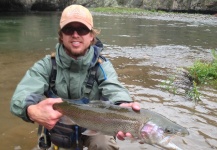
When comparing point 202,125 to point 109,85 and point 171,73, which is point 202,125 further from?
point 171,73

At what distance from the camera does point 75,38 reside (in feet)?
10.4

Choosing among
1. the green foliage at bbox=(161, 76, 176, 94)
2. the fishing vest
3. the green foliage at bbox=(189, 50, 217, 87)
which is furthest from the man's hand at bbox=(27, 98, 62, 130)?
the green foliage at bbox=(189, 50, 217, 87)

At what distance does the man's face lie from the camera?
3.17 metres

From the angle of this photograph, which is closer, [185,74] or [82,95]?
[82,95]

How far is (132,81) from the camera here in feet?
24.3

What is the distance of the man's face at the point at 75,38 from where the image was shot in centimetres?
317

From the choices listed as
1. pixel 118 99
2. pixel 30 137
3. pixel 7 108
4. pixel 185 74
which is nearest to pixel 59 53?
pixel 118 99

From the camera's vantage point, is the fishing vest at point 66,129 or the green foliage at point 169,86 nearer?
the fishing vest at point 66,129

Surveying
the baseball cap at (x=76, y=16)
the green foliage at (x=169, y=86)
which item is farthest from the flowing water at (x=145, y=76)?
the baseball cap at (x=76, y=16)

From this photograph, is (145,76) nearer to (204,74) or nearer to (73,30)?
(204,74)

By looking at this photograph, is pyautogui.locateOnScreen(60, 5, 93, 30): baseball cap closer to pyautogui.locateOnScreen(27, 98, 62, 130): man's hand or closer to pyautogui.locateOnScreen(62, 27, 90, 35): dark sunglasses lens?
pyautogui.locateOnScreen(62, 27, 90, 35): dark sunglasses lens

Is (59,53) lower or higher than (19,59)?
higher

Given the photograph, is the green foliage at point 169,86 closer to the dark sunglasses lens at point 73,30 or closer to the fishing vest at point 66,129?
A: the fishing vest at point 66,129

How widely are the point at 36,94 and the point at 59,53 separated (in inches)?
21.8
